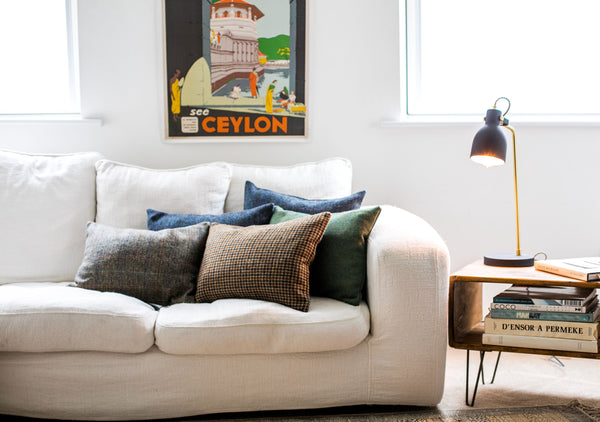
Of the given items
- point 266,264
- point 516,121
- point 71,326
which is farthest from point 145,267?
point 516,121

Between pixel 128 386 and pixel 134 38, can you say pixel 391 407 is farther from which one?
pixel 134 38

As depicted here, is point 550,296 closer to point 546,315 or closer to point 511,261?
point 546,315

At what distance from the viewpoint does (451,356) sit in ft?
8.73

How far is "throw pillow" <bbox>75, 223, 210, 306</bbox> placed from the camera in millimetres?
2096

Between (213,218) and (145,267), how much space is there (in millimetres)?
373

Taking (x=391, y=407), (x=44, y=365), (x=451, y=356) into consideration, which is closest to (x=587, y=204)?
(x=451, y=356)

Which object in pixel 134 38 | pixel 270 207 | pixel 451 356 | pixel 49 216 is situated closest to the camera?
pixel 270 207

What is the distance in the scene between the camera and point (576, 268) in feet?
6.68

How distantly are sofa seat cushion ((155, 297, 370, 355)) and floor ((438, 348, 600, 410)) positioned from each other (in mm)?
508

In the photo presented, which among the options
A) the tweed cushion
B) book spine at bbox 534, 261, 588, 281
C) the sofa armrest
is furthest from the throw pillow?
book spine at bbox 534, 261, 588, 281

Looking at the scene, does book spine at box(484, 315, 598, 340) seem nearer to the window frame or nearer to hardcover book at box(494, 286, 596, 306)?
hardcover book at box(494, 286, 596, 306)

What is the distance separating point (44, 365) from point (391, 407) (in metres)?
1.17

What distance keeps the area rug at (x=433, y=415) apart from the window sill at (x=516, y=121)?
138 cm

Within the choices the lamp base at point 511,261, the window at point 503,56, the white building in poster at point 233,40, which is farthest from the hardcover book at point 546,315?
the white building in poster at point 233,40
